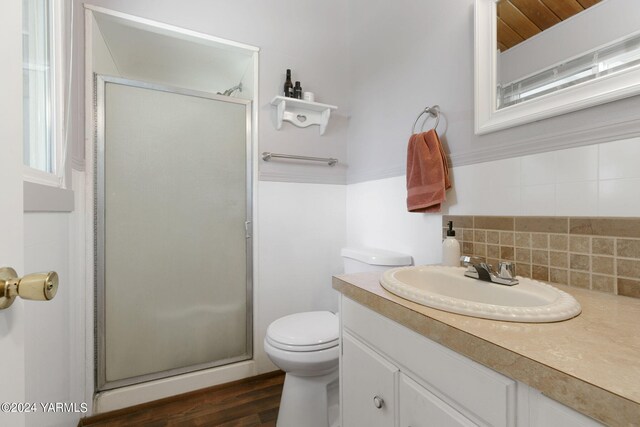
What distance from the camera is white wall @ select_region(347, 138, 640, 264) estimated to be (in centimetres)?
77

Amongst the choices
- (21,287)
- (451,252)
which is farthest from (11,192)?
(451,252)

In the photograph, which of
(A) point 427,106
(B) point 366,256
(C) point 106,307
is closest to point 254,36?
(A) point 427,106

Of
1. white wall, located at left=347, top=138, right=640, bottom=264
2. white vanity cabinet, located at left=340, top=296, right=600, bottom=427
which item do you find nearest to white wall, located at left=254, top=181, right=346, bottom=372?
white wall, located at left=347, top=138, right=640, bottom=264

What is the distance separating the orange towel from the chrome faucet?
1.14 feet

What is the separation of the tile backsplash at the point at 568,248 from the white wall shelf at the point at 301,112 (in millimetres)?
1193

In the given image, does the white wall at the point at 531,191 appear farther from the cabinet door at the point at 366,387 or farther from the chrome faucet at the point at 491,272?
the cabinet door at the point at 366,387

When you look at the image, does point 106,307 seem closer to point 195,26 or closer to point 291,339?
point 291,339

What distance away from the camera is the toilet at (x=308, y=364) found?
48.2 inches

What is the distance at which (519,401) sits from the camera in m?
0.48

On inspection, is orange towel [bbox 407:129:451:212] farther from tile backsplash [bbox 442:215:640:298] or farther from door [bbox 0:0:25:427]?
door [bbox 0:0:25:427]

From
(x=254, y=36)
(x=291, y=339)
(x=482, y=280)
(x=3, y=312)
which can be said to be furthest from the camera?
(x=254, y=36)

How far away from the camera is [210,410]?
58.0 inches

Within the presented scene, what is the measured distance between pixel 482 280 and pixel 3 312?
3.59 feet

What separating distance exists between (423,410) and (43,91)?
1586mm
